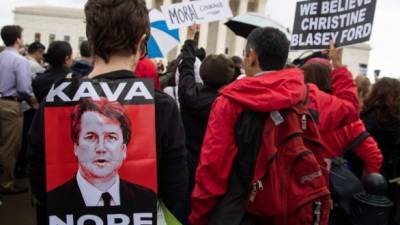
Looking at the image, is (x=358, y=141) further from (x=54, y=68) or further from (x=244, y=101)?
(x=54, y=68)

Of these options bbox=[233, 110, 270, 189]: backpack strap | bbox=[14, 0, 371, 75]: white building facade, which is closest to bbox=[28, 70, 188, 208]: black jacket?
bbox=[233, 110, 270, 189]: backpack strap

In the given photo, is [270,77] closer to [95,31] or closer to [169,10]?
[95,31]

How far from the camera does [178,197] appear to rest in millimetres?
1853

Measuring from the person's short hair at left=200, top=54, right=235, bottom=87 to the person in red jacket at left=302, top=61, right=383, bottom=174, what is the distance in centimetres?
59

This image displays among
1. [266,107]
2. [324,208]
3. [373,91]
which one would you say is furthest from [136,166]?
[373,91]

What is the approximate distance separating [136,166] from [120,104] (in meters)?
0.24

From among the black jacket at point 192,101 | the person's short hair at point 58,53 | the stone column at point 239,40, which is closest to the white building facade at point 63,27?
the stone column at point 239,40

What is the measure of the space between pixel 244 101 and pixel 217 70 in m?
1.23

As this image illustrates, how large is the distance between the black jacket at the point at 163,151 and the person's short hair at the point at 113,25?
0.32ft

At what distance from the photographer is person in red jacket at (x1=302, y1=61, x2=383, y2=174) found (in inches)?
131

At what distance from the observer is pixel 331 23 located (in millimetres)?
4637

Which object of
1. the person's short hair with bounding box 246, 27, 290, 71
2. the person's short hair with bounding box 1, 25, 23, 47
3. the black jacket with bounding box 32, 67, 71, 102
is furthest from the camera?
the person's short hair with bounding box 1, 25, 23, 47

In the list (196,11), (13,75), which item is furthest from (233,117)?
(13,75)

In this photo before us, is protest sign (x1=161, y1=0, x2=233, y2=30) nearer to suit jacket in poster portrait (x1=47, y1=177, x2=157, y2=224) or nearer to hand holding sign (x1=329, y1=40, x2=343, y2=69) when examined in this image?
hand holding sign (x1=329, y1=40, x2=343, y2=69)
